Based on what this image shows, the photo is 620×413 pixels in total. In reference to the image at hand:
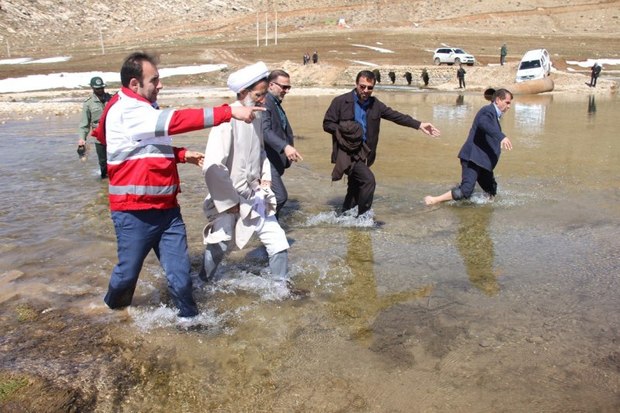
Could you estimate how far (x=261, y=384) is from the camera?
3.33m

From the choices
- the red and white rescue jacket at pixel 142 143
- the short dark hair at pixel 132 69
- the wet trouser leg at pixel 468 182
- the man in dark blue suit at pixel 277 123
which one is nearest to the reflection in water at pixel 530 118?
the wet trouser leg at pixel 468 182

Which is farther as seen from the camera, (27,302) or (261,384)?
(27,302)

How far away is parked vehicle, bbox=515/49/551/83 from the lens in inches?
1129

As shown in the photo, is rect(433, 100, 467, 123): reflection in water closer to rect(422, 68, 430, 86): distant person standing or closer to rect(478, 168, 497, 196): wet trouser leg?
rect(478, 168, 497, 196): wet trouser leg

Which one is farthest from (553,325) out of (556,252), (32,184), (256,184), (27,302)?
(32,184)

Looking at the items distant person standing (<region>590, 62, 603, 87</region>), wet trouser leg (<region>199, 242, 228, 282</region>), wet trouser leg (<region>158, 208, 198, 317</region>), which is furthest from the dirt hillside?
wet trouser leg (<region>158, 208, 198, 317</region>)

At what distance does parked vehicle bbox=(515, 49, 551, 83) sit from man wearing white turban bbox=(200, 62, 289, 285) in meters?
27.4

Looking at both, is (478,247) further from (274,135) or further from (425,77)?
(425,77)

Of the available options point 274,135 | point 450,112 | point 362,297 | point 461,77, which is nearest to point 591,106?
point 450,112

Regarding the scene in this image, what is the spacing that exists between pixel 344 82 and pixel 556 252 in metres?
33.4

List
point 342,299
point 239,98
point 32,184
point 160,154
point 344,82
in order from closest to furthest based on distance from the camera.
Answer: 1. point 160,154
2. point 239,98
3. point 342,299
4. point 32,184
5. point 344,82

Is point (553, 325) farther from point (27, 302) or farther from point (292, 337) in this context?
point (27, 302)

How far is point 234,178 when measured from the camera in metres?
4.38

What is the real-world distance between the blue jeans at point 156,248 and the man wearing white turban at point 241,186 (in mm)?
473
